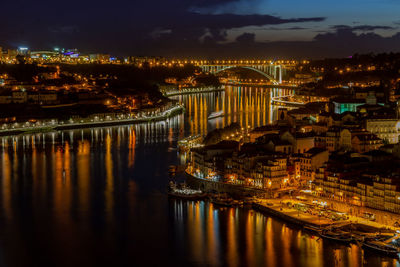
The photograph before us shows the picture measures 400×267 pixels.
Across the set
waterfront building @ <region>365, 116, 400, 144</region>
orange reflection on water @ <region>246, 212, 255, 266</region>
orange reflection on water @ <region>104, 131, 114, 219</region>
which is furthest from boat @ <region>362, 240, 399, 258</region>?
waterfront building @ <region>365, 116, 400, 144</region>

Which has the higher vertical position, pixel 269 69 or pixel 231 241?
pixel 269 69

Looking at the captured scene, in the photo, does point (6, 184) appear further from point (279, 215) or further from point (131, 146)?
point (279, 215)

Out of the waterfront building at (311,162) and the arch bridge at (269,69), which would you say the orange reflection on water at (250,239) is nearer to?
the waterfront building at (311,162)

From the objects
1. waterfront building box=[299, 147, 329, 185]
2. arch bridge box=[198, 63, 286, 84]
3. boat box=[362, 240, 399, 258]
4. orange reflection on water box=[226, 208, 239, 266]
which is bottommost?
orange reflection on water box=[226, 208, 239, 266]

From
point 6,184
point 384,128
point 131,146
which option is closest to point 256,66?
point 131,146

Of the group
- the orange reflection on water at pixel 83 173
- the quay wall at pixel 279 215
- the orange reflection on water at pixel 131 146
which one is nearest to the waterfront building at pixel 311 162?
the quay wall at pixel 279 215

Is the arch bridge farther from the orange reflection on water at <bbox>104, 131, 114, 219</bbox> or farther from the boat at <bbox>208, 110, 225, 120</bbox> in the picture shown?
the orange reflection on water at <bbox>104, 131, 114, 219</bbox>
